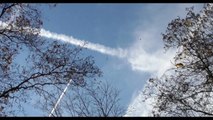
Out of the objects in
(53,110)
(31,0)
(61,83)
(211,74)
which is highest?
(211,74)

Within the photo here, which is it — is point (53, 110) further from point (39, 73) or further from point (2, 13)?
point (2, 13)

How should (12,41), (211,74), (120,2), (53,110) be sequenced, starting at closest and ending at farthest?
(120,2) → (12,41) → (211,74) → (53,110)

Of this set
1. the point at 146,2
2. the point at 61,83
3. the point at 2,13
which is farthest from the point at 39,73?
the point at 146,2

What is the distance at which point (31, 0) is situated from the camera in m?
6.89

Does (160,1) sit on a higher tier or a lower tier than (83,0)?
higher

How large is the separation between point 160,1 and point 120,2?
2.67 ft

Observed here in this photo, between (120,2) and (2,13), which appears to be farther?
(2,13)

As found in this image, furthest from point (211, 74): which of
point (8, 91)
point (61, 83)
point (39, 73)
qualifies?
point (8, 91)

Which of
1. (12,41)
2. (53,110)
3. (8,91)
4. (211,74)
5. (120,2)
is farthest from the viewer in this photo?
(53,110)

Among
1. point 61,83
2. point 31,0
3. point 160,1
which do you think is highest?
point 160,1

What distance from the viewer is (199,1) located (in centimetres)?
669

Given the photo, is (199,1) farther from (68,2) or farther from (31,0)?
(31,0)

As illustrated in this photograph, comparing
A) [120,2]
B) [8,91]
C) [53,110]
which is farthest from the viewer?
[53,110]

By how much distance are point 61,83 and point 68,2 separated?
8.32 meters
